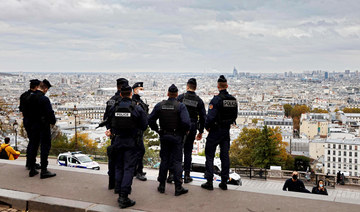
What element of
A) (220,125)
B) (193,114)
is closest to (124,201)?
(220,125)

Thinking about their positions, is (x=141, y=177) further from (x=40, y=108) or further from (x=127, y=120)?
(x=40, y=108)

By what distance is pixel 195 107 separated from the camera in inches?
281

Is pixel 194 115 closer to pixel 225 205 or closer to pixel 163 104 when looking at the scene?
pixel 163 104

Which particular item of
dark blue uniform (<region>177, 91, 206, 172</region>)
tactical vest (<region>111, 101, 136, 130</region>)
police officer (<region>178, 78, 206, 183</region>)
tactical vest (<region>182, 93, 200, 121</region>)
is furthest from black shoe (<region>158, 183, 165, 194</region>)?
tactical vest (<region>182, 93, 200, 121</region>)

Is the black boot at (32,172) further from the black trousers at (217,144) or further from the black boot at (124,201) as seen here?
the black trousers at (217,144)

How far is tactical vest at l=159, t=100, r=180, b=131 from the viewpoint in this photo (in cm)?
637

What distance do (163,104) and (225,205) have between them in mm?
1881

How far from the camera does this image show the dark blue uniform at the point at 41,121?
6.96 meters

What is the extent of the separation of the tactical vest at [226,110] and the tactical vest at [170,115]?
2.52 ft

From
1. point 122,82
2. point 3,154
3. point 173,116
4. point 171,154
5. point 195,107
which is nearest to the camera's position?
point 173,116

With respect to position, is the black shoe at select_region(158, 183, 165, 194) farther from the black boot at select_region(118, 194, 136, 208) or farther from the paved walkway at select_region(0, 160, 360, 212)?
the black boot at select_region(118, 194, 136, 208)

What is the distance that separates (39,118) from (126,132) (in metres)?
2.06

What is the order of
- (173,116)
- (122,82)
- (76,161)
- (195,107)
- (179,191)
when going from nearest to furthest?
(179,191) → (173,116) → (122,82) → (195,107) → (76,161)

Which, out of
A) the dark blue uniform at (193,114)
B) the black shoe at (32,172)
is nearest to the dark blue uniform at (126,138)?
the dark blue uniform at (193,114)
